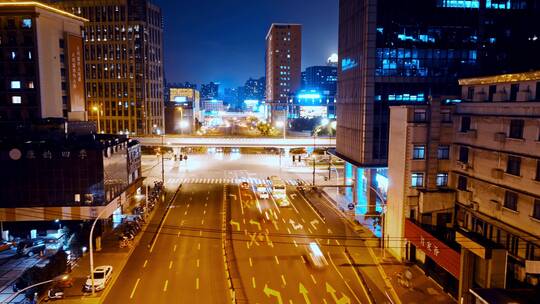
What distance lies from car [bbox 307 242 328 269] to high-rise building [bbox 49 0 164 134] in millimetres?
90783

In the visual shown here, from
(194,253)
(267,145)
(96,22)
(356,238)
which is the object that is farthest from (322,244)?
(96,22)

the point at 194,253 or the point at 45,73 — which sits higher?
the point at 45,73

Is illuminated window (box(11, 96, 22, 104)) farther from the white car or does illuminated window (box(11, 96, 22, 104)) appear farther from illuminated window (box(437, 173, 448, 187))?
illuminated window (box(437, 173, 448, 187))

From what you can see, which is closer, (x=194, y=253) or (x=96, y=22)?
(x=194, y=253)

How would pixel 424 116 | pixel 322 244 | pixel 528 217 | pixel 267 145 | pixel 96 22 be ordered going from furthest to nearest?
pixel 96 22
pixel 267 145
pixel 322 244
pixel 424 116
pixel 528 217

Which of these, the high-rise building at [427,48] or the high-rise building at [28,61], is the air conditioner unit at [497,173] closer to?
the high-rise building at [427,48]

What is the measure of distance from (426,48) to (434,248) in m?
32.1

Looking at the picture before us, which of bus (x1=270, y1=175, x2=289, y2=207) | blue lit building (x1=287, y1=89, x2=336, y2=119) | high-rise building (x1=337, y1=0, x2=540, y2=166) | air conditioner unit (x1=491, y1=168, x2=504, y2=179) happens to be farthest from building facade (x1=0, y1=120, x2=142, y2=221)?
blue lit building (x1=287, y1=89, x2=336, y2=119)

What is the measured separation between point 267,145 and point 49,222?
5140 centimetres

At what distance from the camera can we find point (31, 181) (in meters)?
40.2

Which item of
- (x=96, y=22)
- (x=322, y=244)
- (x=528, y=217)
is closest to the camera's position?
(x=528, y=217)

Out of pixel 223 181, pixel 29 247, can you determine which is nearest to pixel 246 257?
pixel 29 247

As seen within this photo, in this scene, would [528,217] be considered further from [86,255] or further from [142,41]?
[142,41]

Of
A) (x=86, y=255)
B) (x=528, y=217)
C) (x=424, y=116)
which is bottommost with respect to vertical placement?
(x=86, y=255)
